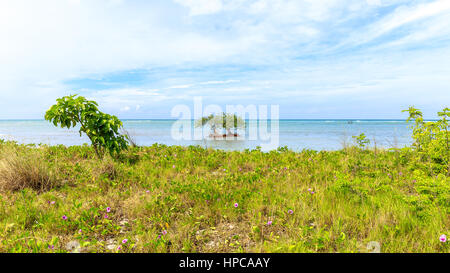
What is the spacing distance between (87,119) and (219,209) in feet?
15.9

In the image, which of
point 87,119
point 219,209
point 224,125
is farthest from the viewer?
point 224,125

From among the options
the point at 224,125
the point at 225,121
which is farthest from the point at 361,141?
the point at 224,125

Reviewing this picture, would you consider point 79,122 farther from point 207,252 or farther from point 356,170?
point 356,170

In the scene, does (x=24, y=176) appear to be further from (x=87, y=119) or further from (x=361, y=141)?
(x=361, y=141)

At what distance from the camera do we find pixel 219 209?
408 cm

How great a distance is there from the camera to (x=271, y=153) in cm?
815

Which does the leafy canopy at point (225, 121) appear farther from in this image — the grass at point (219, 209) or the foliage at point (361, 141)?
the grass at point (219, 209)

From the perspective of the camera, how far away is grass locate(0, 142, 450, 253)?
3180 mm

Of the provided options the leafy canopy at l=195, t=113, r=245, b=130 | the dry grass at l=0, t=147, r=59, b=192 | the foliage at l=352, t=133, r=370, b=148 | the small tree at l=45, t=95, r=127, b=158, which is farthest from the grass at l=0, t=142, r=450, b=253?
the leafy canopy at l=195, t=113, r=245, b=130

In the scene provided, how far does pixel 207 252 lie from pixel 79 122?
576cm

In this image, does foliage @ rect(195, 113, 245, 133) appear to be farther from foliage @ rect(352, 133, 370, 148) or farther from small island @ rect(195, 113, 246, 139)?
foliage @ rect(352, 133, 370, 148)

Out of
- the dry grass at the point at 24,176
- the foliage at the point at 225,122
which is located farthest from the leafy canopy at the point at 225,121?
the dry grass at the point at 24,176

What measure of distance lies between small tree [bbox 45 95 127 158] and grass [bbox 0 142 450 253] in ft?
3.06
